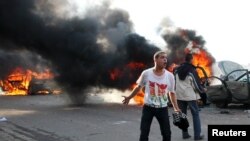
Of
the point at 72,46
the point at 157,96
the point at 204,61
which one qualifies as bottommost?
the point at 157,96

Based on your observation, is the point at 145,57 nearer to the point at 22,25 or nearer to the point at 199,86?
the point at 22,25

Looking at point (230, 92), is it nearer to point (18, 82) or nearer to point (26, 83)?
point (26, 83)

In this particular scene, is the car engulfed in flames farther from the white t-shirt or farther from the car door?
the white t-shirt

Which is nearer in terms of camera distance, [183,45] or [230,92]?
[230,92]

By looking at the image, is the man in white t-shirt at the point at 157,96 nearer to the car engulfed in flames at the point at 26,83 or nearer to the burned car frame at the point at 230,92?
the burned car frame at the point at 230,92

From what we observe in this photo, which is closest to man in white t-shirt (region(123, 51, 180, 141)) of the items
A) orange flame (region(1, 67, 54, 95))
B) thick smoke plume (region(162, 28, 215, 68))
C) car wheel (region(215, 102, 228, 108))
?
car wheel (region(215, 102, 228, 108))

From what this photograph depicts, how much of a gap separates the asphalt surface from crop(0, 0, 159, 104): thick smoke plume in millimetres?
1299

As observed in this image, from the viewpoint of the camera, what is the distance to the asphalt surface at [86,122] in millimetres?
→ 8664

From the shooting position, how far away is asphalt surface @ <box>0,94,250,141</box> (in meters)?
8.66

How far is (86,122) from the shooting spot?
10641mm

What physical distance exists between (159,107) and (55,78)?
385 inches

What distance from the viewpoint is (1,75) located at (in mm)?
23609

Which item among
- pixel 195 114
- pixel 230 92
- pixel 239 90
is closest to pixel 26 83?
pixel 230 92

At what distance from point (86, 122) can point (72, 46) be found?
192 inches
